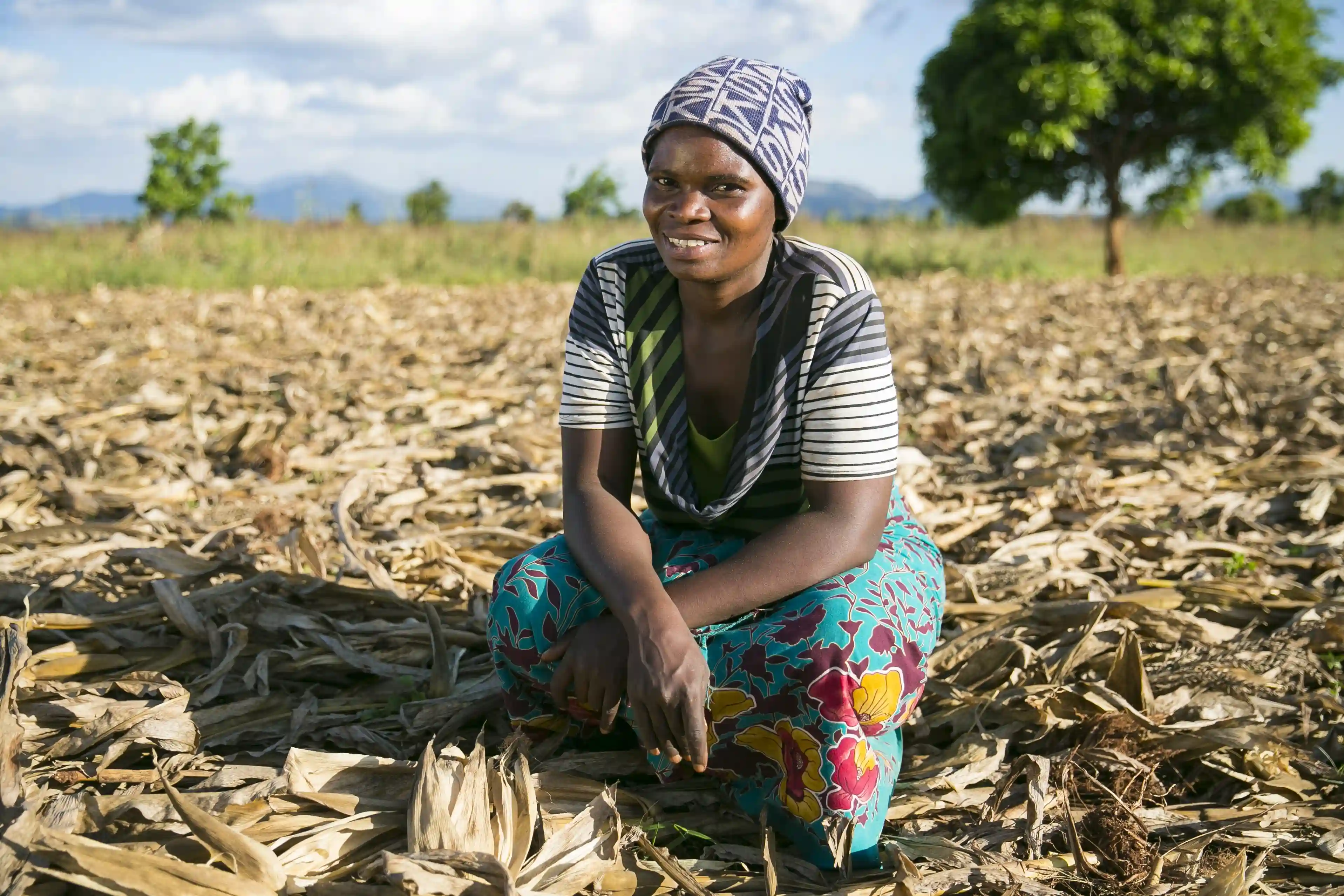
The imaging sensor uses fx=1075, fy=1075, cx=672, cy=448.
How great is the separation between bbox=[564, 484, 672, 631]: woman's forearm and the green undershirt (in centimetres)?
16

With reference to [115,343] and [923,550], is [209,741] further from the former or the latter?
[115,343]

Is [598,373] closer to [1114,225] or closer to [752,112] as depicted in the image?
[752,112]

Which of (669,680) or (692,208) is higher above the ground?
(692,208)

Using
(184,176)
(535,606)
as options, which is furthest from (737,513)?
(184,176)

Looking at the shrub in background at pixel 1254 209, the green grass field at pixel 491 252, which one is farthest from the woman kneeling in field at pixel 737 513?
the shrub in background at pixel 1254 209

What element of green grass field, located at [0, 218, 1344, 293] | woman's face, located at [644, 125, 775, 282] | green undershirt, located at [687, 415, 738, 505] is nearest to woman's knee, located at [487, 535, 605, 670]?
green undershirt, located at [687, 415, 738, 505]

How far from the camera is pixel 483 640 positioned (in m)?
2.45

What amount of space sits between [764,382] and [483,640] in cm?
97

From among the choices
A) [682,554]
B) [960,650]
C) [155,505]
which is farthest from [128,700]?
[960,650]

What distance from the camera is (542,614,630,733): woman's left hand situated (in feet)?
5.81

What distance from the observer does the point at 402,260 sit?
1315cm

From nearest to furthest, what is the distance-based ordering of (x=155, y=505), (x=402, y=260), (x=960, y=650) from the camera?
(x=960, y=650)
(x=155, y=505)
(x=402, y=260)

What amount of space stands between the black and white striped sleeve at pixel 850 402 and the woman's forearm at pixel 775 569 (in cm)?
9

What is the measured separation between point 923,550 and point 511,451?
2.07 metres
